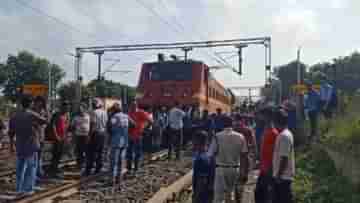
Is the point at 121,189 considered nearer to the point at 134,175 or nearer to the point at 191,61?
the point at 134,175

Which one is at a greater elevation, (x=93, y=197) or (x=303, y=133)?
(x=303, y=133)

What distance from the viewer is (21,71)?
192 ft

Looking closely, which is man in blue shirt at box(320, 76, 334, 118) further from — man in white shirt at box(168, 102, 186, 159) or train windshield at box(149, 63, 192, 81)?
train windshield at box(149, 63, 192, 81)

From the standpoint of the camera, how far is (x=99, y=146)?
10102mm

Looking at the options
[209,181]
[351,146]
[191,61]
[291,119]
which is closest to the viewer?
[209,181]

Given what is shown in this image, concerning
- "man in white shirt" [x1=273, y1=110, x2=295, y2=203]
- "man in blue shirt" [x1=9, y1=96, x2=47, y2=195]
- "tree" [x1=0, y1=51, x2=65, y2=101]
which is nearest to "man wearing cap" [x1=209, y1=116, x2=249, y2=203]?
"man in white shirt" [x1=273, y1=110, x2=295, y2=203]

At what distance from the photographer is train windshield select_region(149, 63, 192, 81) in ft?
59.1

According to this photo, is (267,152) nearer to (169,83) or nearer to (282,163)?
(282,163)

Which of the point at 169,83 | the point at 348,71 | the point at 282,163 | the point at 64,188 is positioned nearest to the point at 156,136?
the point at 169,83

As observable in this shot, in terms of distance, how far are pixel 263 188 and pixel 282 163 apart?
0.86 metres

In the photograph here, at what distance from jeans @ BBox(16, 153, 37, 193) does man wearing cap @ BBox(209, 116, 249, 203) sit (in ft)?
12.4

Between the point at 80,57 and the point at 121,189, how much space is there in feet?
74.8

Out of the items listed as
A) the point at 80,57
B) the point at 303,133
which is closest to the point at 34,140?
the point at 303,133

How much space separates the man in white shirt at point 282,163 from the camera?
17.5 feet
